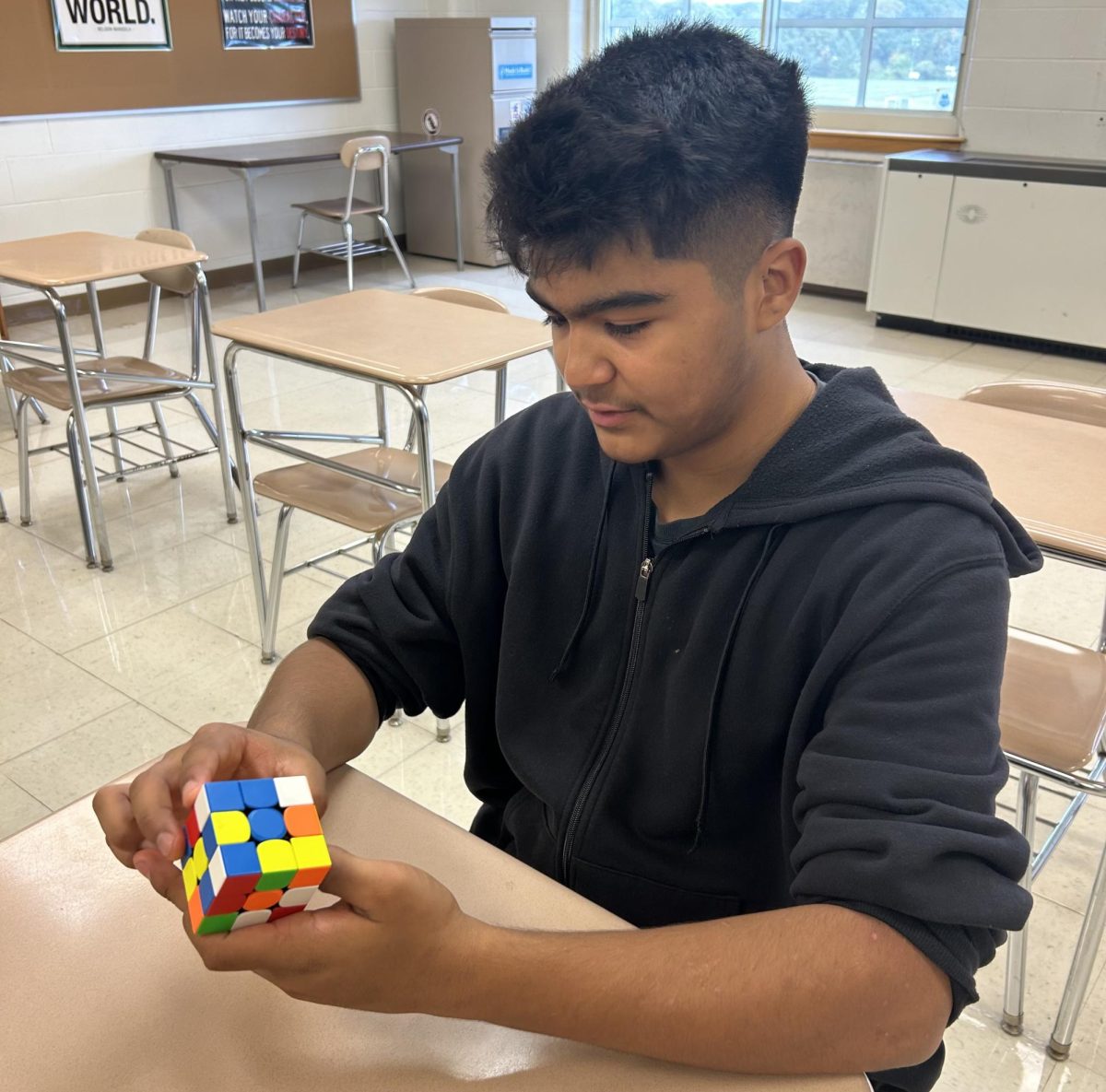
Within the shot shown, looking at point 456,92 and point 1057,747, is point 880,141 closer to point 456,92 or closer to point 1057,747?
point 456,92

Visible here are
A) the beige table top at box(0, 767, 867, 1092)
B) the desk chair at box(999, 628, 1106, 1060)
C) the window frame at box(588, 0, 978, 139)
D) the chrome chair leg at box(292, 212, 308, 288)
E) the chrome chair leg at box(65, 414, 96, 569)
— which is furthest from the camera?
the chrome chair leg at box(292, 212, 308, 288)

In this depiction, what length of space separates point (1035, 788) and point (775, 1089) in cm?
101

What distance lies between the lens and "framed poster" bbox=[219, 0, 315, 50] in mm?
5664

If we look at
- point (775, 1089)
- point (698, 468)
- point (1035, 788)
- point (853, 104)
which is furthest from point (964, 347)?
point (775, 1089)

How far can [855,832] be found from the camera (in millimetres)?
670

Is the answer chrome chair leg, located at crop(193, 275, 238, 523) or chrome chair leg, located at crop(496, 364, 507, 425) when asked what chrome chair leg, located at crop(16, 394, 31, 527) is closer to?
chrome chair leg, located at crop(193, 275, 238, 523)

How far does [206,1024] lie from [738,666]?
1.52 feet

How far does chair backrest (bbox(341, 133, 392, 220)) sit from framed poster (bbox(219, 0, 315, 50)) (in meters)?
0.96

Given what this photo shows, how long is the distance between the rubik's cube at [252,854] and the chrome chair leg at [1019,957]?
1.21m

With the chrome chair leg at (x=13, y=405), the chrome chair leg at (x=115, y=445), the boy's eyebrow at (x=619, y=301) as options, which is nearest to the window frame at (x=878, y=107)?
the chrome chair leg at (x=115, y=445)

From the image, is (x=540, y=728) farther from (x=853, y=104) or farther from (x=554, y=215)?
(x=853, y=104)

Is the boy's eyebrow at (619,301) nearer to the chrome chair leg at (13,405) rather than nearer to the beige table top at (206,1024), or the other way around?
the beige table top at (206,1024)

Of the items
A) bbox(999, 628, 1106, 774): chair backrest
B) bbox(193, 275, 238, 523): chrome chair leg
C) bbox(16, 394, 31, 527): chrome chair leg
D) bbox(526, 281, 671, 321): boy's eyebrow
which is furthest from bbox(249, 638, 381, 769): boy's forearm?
bbox(16, 394, 31, 527): chrome chair leg

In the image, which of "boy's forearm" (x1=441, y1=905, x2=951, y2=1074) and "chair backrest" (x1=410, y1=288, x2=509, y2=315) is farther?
"chair backrest" (x1=410, y1=288, x2=509, y2=315)
